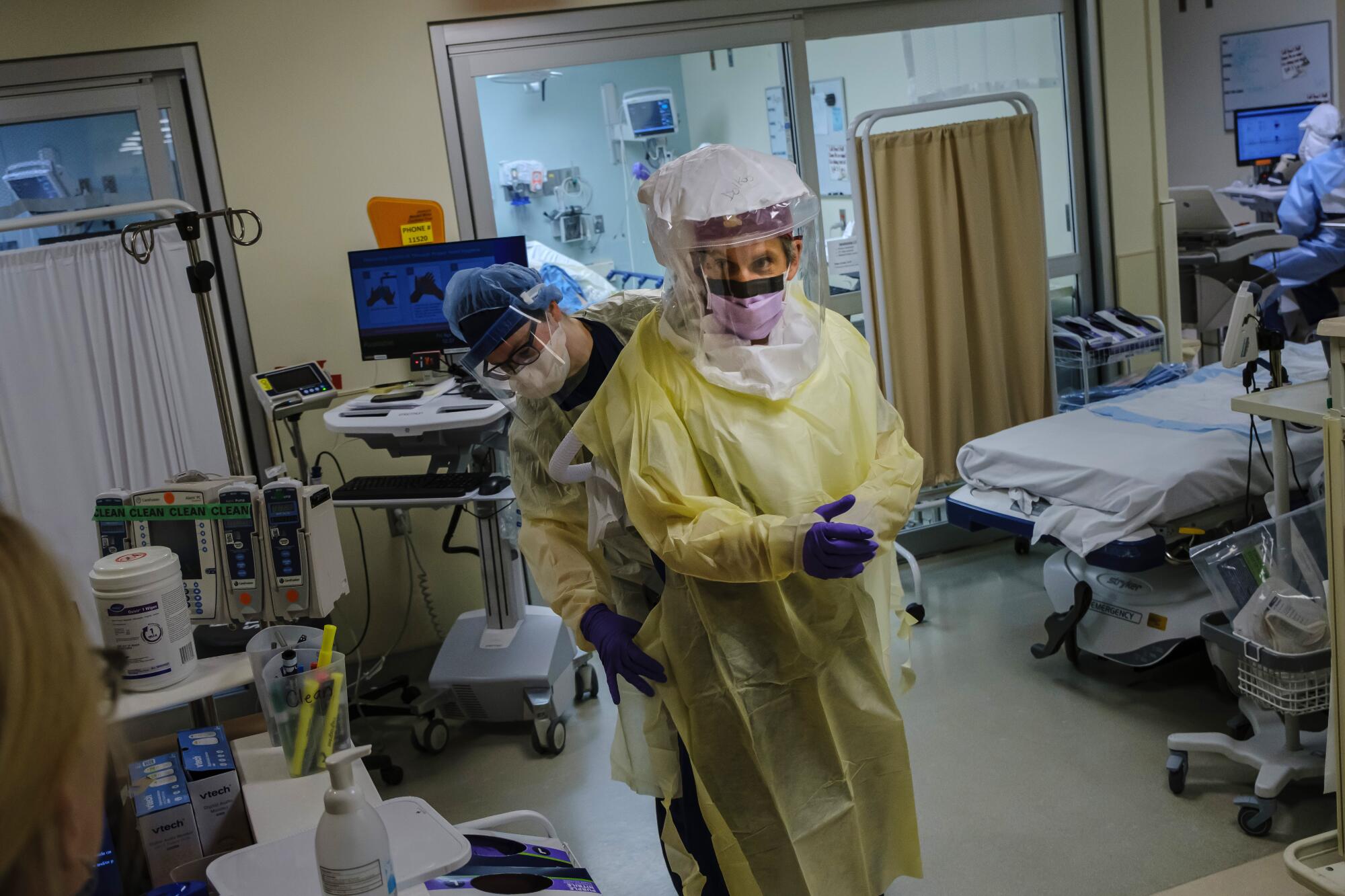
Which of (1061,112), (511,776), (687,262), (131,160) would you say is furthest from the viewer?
(1061,112)

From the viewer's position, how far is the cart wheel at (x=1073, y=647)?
3.24m

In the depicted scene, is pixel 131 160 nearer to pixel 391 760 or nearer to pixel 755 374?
pixel 391 760

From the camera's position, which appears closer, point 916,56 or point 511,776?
point 511,776

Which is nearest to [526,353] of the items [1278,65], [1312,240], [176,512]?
[176,512]

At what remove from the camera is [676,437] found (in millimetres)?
1662

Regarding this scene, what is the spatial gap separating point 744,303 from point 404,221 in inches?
92.2

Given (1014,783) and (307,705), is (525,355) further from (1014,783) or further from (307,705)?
(1014,783)

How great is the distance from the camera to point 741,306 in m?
1.72

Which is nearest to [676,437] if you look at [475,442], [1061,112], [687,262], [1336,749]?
[687,262]

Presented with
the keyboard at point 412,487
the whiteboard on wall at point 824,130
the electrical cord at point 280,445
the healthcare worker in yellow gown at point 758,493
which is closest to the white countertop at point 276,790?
the healthcare worker in yellow gown at point 758,493

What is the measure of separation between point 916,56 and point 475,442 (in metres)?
2.41

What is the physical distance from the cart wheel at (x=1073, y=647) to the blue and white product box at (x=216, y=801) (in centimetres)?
239

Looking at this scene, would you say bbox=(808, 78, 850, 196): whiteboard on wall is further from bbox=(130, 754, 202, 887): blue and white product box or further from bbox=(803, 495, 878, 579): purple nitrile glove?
bbox=(130, 754, 202, 887): blue and white product box

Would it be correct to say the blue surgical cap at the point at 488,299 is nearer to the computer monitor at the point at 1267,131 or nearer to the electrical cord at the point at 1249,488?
the electrical cord at the point at 1249,488
